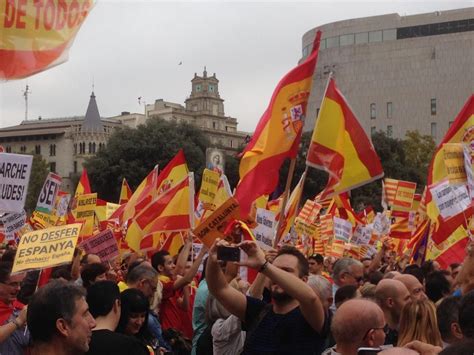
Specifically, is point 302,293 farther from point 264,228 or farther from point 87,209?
point 87,209

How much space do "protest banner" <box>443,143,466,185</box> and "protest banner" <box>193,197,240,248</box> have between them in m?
5.13

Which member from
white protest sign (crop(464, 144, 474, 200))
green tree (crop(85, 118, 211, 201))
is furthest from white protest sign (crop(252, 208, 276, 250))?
green tree (crop(85, 118, 211, 201))

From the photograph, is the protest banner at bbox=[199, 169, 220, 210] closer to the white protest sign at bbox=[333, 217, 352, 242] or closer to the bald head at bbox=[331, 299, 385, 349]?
the white protest sign at bbox=[333, 217, 352, 242]

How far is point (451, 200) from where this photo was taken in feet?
42.8

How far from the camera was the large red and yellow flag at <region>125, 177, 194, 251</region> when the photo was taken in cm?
1486

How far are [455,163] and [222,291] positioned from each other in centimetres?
679

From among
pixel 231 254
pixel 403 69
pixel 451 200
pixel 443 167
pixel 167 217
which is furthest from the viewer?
pixel 403 69

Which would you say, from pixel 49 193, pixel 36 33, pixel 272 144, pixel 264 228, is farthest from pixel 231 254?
pixel 49 193

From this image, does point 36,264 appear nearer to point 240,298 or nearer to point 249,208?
point 240,298

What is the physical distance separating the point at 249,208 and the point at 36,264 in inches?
159

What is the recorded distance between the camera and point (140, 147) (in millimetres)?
69562

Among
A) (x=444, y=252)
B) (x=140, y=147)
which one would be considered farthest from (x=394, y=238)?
(x=140, y=147)

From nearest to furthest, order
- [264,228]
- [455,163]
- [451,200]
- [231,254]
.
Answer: [231,254] → [264,228] → [455,163] → [451,200]

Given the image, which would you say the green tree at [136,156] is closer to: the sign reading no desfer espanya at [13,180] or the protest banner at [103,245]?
the protest banner at [103,245]
